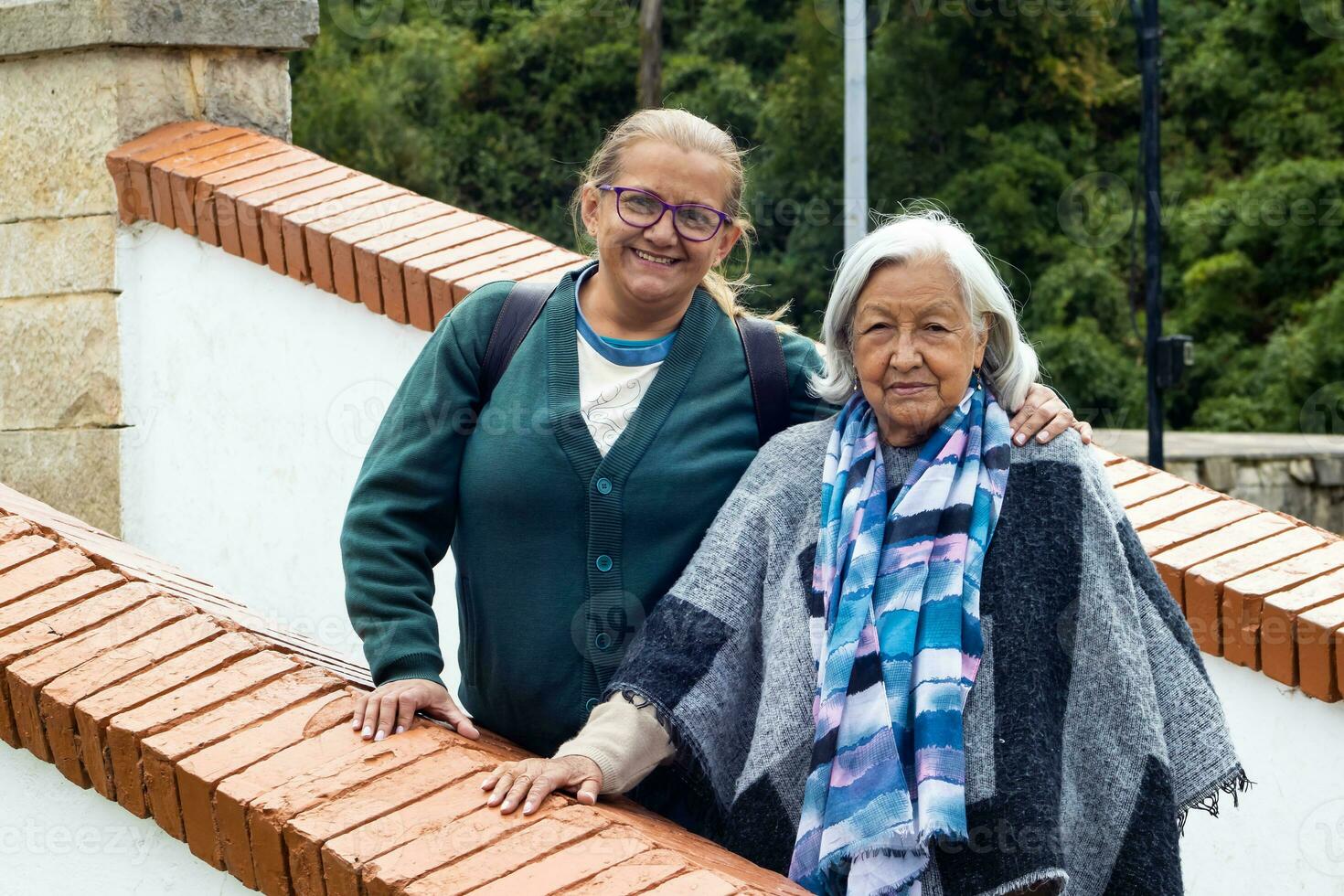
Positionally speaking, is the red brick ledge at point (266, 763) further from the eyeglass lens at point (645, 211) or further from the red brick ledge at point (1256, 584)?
the red brick ledge at point (1256, 584)

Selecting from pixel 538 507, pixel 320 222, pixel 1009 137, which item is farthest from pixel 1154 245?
pixel 1009 137

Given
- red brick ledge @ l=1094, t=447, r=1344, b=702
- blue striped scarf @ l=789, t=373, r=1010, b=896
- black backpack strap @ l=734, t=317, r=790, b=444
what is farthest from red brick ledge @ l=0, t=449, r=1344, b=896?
red brick ledge @ l=1094, t=447, r=1344, b=702

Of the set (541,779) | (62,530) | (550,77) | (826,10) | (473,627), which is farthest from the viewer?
(550,77)

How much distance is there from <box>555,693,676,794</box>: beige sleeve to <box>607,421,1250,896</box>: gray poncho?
0.08ft

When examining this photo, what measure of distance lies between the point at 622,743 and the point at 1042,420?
0.75 m

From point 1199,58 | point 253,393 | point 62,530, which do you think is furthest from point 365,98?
point 62,530

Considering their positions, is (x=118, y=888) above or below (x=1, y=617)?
below

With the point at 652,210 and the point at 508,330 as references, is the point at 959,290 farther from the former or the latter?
the point at 508,330

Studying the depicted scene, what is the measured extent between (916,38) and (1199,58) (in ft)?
13.1

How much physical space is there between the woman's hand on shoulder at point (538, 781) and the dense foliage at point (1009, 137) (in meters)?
14.8

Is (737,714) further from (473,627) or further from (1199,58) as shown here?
(1199,58)

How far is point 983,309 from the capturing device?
229cm

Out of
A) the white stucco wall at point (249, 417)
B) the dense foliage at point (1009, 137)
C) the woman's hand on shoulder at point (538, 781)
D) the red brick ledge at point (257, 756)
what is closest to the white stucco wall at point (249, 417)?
the white stucco wall at point (249, 417)

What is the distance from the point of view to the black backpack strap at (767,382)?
2514mm
